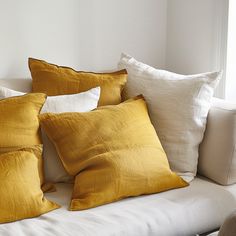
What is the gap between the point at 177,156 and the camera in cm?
196

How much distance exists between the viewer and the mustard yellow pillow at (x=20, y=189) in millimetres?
1555

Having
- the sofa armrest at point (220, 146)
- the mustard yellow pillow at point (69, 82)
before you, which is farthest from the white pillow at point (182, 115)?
the mustard yellow pillow at point (69, 82)

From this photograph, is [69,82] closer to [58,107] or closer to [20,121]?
[58,107]

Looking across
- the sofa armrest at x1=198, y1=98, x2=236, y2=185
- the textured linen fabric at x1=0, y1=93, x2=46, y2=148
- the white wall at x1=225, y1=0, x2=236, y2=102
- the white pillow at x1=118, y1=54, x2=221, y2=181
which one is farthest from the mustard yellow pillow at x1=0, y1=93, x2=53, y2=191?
the white wall at x1=225, y1=0, x2=236, y2=102

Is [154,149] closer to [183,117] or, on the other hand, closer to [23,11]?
[183,117]

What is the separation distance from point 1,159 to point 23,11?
0.91 metres

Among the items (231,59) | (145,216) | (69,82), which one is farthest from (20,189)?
(231,59)

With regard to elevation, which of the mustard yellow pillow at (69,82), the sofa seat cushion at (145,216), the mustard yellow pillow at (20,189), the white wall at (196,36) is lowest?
the sofa seat cushion at (145,216)

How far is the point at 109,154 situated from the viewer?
176 centimetres

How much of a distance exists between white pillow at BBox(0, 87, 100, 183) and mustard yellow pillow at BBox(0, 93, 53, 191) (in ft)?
0.20

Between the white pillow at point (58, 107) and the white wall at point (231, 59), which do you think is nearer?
the white pillow at point (58, 107)

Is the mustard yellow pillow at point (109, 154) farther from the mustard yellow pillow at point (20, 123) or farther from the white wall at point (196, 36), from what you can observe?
the white wall at point (196, 36)

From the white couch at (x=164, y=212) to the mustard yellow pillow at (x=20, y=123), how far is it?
220 mm

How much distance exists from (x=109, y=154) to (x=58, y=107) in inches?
12.6
